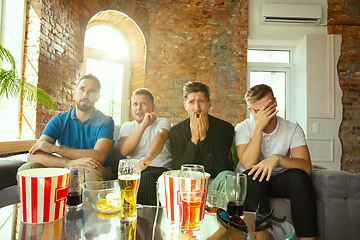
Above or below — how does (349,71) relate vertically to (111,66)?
below

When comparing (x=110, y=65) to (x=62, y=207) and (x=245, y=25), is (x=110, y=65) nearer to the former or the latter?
(x=245, y=25)

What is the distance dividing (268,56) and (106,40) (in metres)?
2.82

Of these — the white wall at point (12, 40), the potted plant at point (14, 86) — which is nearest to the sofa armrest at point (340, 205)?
the potted plant at point (14, 86)

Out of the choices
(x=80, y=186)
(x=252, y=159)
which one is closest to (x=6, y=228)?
(x=80, y=186)

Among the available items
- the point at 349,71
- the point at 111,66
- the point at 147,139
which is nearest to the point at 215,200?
the point at 147,139

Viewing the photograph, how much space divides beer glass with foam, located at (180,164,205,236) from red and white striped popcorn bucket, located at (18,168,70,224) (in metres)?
0.38

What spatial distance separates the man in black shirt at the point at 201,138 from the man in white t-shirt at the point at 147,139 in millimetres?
97

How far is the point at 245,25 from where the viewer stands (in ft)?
12.7

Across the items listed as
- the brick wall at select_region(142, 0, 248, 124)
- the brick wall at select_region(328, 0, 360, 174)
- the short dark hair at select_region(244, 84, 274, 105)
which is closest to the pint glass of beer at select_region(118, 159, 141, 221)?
the short dark hair at select_region(244, 84, 274, 105)

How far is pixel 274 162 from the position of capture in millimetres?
1409

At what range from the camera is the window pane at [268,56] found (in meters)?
4.13

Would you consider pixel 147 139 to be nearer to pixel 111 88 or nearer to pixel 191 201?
pixel 191 201

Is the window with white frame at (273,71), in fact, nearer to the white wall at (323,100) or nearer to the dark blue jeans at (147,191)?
the white wall at (323,100)

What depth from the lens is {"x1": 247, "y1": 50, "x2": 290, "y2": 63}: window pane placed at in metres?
4.13
